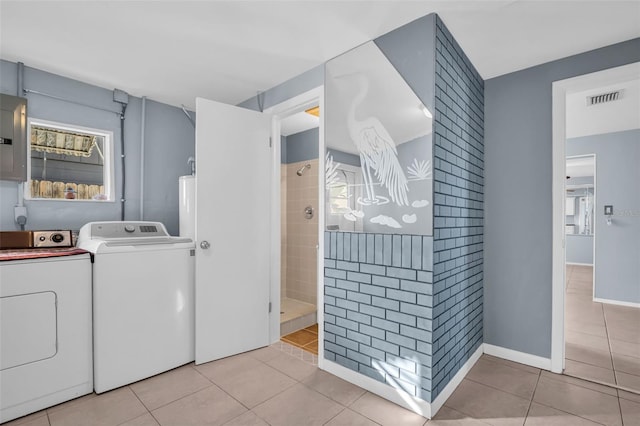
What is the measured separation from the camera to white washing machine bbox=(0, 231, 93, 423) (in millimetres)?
1742

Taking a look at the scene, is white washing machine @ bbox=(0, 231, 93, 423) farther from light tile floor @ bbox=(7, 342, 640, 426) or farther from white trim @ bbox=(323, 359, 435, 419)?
white trim @ bbox=(323, 359, 435, 419)

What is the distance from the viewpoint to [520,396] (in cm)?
198

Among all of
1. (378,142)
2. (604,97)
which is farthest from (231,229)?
(604,97)

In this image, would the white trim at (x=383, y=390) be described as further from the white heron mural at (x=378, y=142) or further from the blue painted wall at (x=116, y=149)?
the blue painted wall at (x=116, y=149)

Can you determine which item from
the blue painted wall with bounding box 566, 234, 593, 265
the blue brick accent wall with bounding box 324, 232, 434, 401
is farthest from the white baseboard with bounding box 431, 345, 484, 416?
the blue painted wall with bounding box 566, 234, 593, 265

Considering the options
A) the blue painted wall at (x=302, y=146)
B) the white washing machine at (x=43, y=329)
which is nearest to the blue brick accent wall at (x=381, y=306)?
the white washing machine at (x=43, y=329)

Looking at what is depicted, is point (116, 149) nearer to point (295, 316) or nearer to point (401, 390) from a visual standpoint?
point (295, 316)

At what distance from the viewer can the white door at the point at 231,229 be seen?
2.45m

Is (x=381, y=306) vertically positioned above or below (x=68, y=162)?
below

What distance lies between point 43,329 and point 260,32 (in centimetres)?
228

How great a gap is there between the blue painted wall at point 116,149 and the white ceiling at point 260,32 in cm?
17

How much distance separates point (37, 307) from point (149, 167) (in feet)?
5.40

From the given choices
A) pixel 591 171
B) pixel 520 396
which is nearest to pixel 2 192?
pixel 520 396

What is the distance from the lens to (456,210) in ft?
6.88
